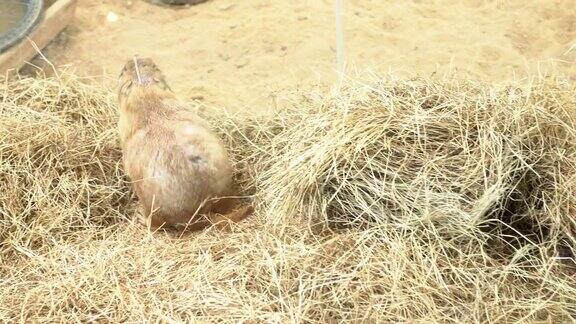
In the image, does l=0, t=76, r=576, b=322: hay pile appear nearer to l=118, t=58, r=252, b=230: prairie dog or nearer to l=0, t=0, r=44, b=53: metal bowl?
l=118, t=58, r=252, b=230: prairie dog

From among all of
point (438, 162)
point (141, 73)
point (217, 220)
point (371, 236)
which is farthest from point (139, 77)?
point (438, 162)

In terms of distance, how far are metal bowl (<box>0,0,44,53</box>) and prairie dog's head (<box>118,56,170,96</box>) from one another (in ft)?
4.78

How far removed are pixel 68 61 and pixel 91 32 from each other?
1.58 ft

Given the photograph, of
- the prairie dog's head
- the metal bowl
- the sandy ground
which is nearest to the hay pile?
the prairie dog's head

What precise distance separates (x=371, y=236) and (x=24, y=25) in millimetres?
3487

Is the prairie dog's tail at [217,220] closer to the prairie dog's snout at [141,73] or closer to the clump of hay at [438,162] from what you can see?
the clump of hay at [438,162]

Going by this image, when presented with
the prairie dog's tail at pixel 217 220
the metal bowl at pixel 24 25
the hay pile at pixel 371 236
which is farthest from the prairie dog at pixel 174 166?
the metal bowl at pixel 24 25

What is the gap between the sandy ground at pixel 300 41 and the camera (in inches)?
207

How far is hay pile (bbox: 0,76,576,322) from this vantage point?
3.13 meters

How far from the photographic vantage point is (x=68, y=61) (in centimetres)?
576

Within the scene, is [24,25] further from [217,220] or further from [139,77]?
[217,220]

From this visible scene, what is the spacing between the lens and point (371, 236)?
3320mm

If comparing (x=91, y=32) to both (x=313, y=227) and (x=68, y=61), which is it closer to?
(x=68, y=61)

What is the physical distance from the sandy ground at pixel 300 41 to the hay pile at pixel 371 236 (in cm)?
151
